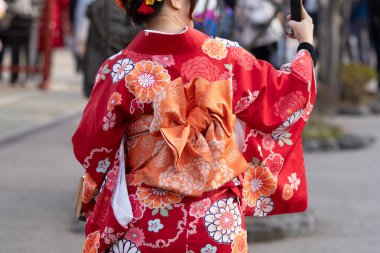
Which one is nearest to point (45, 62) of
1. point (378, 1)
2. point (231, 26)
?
point (378, 1)

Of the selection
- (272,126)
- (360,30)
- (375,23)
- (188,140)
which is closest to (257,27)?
(375,23)

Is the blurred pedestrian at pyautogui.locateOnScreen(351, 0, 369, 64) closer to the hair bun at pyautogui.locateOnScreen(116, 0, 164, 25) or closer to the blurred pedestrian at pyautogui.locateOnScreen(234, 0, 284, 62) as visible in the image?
the blurred pedestrian at pyautogui.locateOnScreen(234, 0, 284, 62)

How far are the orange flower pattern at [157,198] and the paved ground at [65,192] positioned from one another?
263cm

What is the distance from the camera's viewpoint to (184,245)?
3219 mm

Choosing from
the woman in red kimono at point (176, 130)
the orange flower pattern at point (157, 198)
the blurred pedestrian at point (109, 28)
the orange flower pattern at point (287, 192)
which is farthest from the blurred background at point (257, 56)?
the orange flower pattern at point (157, 198)

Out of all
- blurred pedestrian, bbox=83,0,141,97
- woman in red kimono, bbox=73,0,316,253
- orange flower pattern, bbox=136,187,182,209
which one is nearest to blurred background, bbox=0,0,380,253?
blurred pedestrian, bbox=83,0,141,97

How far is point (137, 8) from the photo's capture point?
3.32 meters

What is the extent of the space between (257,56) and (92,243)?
6767mm

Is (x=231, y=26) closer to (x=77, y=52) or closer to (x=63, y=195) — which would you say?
(x=63, y=195)

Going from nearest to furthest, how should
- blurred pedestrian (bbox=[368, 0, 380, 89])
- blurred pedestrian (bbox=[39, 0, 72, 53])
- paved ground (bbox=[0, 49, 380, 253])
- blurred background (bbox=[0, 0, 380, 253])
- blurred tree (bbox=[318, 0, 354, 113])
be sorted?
paved ground (bbox=[0, 49, 380, 253]) < blurred background (bbox=[0, 0, 380, 253]) < blurred tree (bbox=[318, 0, 354, 113]) < blurred pedestrian (bbox=[39, 0, 72, 53]) < blurred pedestrian (bbox=[368, 0, 380, 89])

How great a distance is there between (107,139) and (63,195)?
13.3 ft

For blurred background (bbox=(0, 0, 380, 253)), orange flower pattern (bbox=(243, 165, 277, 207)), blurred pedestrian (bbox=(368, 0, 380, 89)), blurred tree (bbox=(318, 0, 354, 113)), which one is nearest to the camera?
orange flower pattern (bbox=(243, 165, 277, 207))

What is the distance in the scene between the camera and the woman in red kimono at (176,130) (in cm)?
322

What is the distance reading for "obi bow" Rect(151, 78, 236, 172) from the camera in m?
3.20
